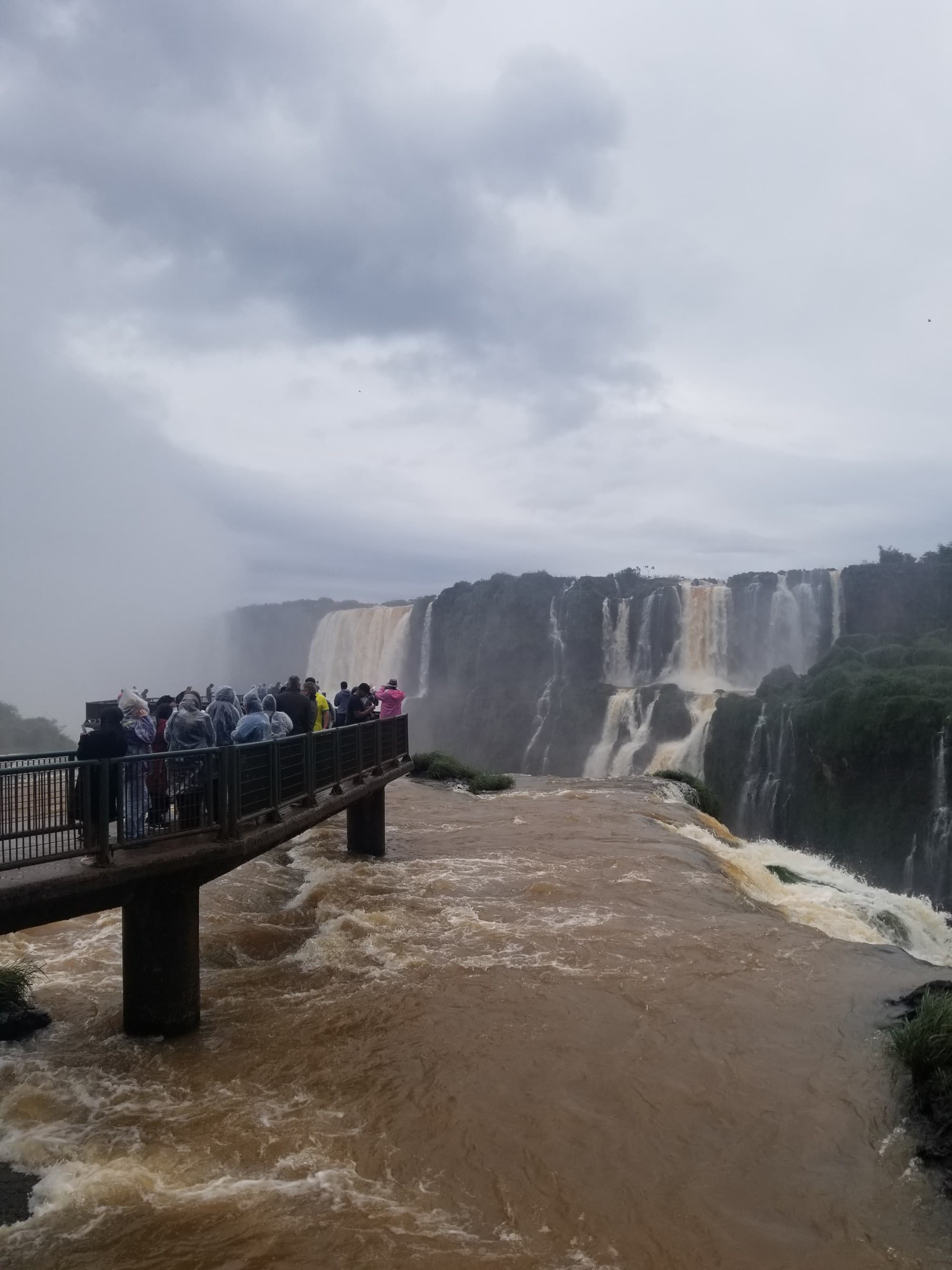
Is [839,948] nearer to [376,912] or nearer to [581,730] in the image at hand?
[376,912]

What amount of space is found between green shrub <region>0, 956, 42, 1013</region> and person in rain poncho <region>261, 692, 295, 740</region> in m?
3.40

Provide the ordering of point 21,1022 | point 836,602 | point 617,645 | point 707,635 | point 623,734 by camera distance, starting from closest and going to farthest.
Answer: point 21,1022 < point 623,734 < point 836,602 < point 707,635 < point 617,645

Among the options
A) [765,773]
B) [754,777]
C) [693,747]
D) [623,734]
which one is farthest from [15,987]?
[623,734]

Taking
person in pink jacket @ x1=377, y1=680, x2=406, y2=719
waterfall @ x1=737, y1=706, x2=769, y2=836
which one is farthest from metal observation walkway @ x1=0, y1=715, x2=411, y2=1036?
waterfall @ x1=737, y1=706, x2=769, y2=836

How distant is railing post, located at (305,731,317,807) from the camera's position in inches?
424

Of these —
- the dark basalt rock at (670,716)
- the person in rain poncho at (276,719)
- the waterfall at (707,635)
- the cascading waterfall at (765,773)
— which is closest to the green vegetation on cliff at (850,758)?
the cascading waterfall at (765,773)

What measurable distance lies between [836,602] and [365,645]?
34255 millimetres

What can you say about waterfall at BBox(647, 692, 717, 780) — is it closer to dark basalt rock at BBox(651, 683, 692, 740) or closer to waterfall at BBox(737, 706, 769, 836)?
dark basalt rock at BBox(651, 683, 692, 740)

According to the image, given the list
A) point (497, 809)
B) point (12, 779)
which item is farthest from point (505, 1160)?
point (497, 809)

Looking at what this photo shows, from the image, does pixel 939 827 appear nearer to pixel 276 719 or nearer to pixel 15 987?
pixel 276 719

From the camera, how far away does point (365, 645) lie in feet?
219

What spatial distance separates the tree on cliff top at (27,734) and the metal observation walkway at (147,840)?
105ft

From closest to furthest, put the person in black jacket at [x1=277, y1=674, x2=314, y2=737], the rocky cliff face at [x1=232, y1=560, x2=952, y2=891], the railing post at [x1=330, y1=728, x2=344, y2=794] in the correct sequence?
the person in black jacket at [x1=277, y1=674, x2=314, y2=737], the railing post at [x1=330, y1=728, x2=344, y2=794], the rocky cliff face at [x1=232, y1=560, x2=952, y2=891]

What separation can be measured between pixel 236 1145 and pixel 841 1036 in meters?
5.50
